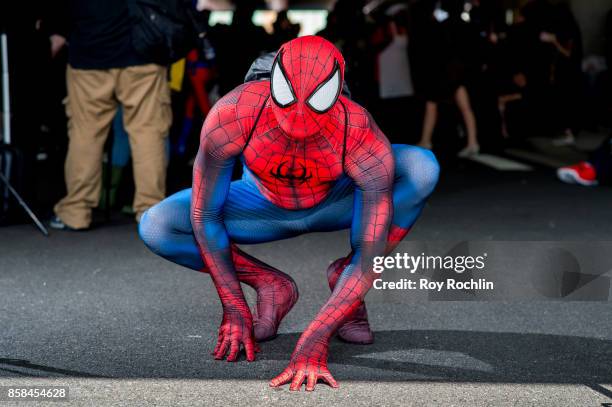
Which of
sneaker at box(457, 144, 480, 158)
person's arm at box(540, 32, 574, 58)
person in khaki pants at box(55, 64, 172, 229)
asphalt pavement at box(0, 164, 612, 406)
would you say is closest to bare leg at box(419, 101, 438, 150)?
sneaker at box(457, 144, 480, 158)

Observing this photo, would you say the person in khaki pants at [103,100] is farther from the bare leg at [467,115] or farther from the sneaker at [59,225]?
the bare leg at [467,115]

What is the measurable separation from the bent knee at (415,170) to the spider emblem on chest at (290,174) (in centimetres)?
40

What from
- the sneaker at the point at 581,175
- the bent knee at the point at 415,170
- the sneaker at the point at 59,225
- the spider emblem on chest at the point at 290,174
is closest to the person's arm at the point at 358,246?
the spider emblem on chest at the point at 290,174

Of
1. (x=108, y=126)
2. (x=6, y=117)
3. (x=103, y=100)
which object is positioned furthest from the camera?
(x=6, y=117)

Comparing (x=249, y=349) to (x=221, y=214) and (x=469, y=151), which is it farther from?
(x=469, y=151)

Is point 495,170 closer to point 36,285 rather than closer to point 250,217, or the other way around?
point 36,285

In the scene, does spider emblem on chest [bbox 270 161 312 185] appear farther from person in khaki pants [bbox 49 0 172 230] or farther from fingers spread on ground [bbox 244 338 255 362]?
person in khaki pants [bbox 49 0 172 230]

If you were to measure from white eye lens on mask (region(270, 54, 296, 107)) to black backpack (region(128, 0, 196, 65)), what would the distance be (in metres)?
3.06

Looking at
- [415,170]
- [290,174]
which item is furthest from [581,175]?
[290,174]

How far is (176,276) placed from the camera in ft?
18.1

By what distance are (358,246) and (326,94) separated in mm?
606

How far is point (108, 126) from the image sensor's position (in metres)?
6.65

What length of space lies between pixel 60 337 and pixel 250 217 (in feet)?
2.97

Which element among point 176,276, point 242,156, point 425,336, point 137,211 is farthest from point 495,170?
point 242,156
